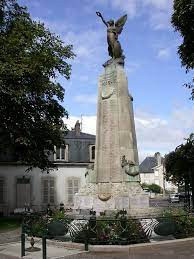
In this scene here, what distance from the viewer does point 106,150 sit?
17.8m

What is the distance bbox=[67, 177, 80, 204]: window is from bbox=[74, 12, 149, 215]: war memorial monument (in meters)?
21.7

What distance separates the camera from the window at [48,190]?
3878 centimetres

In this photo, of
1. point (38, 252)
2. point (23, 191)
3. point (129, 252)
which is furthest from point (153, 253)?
point (23, 191)

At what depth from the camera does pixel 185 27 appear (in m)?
19.2

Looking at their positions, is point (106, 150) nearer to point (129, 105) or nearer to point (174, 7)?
point (129, 105)

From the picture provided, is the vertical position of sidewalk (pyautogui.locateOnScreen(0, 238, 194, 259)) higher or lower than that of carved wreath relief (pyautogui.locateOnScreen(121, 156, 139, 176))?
lower

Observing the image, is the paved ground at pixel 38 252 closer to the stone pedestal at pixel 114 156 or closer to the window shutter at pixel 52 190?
the stone pedestal at pixel 114 156

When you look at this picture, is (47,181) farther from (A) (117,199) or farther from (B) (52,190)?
(A) (117,199)

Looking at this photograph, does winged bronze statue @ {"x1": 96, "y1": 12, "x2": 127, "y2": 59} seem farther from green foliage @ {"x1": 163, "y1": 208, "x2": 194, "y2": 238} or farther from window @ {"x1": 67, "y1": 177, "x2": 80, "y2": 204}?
window @ {"x1": 67, "y1": 177, "x2": 80, "y2": 204}

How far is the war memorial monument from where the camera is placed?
669 inches

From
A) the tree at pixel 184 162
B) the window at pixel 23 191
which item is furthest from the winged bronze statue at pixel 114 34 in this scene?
the window at pixel 23 191

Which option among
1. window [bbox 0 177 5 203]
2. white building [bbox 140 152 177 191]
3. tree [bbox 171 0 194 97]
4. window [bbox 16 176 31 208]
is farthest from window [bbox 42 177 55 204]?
white building [bbox 140 152 177 191]

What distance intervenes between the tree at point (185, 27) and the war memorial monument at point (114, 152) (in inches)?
115

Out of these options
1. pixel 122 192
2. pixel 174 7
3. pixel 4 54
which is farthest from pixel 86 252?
pixel 4 54
